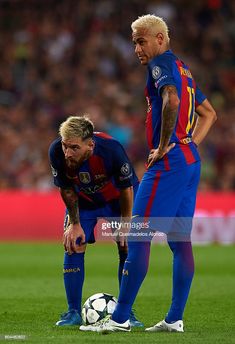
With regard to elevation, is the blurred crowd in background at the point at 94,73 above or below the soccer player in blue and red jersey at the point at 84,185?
above

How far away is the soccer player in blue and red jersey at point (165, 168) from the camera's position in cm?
687

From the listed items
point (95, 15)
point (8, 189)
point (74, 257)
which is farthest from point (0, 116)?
point (74, 257)

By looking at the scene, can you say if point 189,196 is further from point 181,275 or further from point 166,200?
point 181,275

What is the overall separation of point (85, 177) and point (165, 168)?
963 millimetres

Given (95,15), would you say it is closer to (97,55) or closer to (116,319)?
(97,55)

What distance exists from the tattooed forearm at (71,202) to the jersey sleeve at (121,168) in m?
0.37

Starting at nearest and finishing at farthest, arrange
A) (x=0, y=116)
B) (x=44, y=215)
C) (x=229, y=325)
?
1. (x=229, y=325)
2. (x=44, y=215)
3. (x=0, y=116)

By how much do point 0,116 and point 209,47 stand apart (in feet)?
15.9

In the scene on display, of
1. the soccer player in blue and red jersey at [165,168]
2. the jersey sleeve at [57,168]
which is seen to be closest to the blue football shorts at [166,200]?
the soccer player in blue and red jersey at [165,168]

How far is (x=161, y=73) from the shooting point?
6.83 meters

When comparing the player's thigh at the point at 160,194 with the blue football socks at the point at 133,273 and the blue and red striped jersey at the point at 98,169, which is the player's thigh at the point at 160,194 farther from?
the blue and red striped jersey at the point at 98,169

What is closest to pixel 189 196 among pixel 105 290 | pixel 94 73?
pixel 105 290

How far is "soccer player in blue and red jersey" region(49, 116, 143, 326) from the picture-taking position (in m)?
7.41

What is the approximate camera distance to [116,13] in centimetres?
2184
